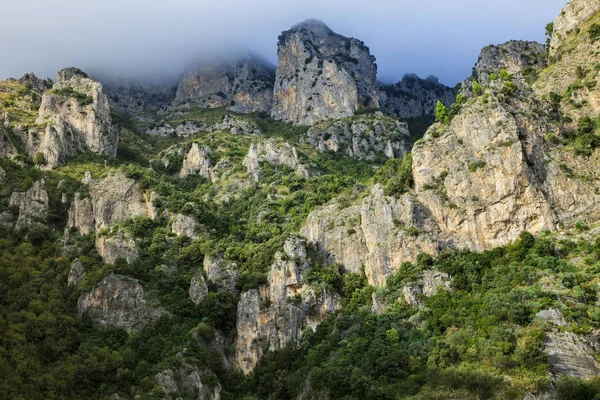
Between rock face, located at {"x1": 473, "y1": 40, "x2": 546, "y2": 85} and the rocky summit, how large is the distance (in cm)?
3907

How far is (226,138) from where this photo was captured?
537 ft

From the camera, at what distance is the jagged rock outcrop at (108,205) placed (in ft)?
342

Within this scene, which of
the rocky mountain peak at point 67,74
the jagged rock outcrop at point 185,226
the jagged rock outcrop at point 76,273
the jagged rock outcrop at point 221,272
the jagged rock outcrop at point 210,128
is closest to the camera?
the jagged rock outcrop at point 76,273

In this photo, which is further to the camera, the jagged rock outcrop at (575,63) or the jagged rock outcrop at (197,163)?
the jagged rock outcrop at (197,163)

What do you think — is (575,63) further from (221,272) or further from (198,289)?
(198,289)

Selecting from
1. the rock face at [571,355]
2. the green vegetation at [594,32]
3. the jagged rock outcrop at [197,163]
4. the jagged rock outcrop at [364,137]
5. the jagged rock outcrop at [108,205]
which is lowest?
the rock face at [571,355]

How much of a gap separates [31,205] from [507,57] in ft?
380

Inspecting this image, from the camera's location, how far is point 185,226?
104 meters

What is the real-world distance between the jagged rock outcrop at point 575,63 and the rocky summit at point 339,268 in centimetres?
42

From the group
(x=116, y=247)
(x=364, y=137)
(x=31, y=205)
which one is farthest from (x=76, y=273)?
(x=364, y=137)

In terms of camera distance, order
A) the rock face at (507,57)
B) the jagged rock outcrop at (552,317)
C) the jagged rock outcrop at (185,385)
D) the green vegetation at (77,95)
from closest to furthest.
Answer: the jagged rock outcrop at (552,317) → the jagged rock outcrop at (185,385) → the green vegetation at (77,95) → the rock face at (507,57)

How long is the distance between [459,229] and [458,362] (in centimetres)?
2375

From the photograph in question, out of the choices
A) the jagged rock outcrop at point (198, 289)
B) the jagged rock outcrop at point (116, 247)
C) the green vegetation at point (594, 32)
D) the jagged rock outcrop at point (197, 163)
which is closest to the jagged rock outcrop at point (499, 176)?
the green vegetation at point (594, 32)

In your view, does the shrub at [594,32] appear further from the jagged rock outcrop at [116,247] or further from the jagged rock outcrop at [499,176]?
the jagged rock outcrop at [116,247]
